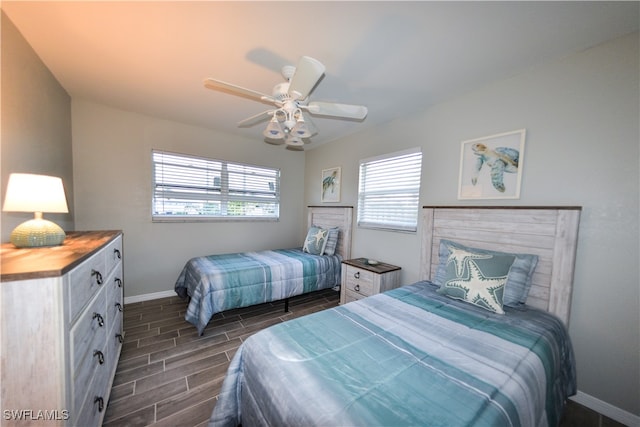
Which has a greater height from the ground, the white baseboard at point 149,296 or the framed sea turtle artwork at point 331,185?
the framed sea turtle artwork at point 331,185

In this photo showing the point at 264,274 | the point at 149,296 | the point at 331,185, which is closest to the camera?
the point at 264,274

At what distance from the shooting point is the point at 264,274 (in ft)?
8.98

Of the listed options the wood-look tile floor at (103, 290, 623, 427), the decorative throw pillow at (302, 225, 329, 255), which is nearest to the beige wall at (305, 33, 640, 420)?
the wood-look tile floor at (103, 290, 623, 427)

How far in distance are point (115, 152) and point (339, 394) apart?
367cm

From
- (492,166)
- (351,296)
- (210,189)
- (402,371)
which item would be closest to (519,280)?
(492,166)

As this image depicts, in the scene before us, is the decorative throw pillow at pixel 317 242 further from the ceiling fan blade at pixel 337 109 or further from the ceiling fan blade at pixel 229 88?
the ceiling fan blade at pixel 229 88

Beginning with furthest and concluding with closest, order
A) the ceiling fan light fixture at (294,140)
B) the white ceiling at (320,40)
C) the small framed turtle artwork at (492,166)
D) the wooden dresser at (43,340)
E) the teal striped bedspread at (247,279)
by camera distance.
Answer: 1. the teal striped bedspread at (247,279)
2. the ceiling fan light fixture at (294,140)
3. the small framed turtle artwork at (492,166)
4. the white ceiling at (320,40)
5. the wooden dresser at (43,340)

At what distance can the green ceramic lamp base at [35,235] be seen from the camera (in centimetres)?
129

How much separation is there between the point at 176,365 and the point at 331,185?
2.98 meters

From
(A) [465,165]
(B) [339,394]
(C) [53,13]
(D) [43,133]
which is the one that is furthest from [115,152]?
(A) [465,165]

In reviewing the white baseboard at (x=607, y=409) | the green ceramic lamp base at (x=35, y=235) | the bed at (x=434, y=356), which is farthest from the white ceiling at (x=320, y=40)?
the white baseboard at (x=607, y=409)

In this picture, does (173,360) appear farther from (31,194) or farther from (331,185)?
(331,185)

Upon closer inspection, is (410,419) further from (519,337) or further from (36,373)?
(36,373)

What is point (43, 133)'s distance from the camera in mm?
1978
